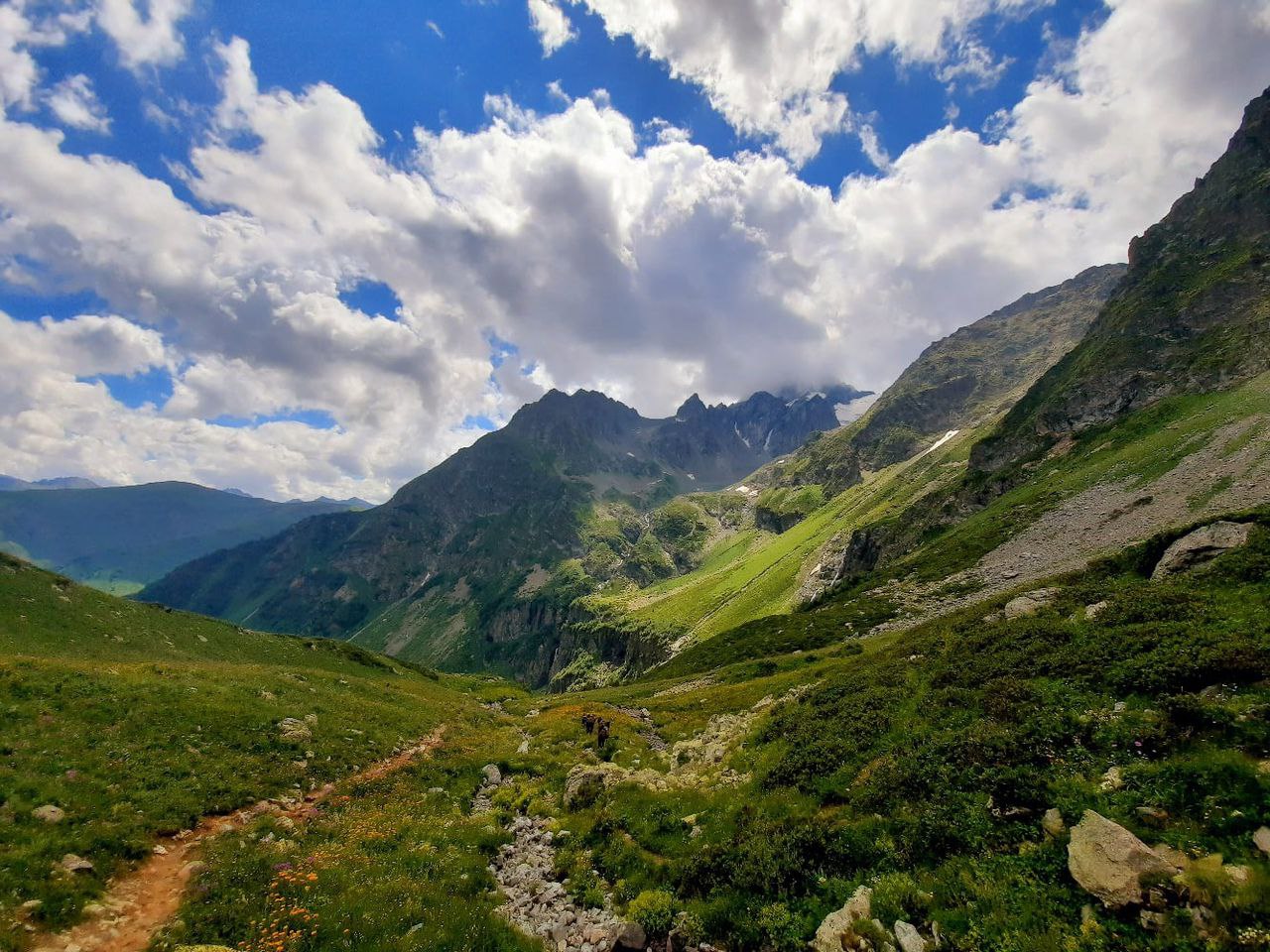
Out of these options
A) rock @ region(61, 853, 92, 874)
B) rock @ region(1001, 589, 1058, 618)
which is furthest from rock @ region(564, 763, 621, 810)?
rock @ region(1001, 589, 1058, 618)

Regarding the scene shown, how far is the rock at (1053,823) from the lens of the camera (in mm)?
10328

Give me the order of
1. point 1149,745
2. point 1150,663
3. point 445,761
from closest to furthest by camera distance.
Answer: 1. point 1149,745
2. point 1150,663
3. point 445,761

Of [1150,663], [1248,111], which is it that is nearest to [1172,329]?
[1248,111]

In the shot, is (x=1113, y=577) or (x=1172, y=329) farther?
(x=1172, y=329)

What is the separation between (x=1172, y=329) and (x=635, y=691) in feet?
536

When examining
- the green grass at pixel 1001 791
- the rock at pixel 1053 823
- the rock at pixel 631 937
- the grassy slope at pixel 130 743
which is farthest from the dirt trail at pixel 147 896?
the rock at pixel 1053 823

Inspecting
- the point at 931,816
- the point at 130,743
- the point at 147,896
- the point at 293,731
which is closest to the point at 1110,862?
the point at 931,816

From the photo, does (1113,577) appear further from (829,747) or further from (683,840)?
(683,840)

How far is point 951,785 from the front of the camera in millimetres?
13109

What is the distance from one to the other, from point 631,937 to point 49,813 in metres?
17.3

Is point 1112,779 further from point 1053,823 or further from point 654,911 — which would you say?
point 654,911

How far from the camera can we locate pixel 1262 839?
8.05 meters

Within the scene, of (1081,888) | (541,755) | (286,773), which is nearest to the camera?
(1081,888)

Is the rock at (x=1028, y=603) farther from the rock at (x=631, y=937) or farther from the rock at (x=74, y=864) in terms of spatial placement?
the rock at (x=74, y=864)
